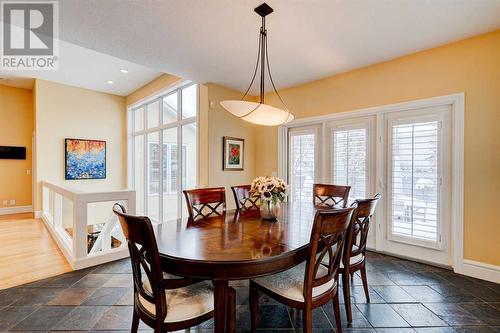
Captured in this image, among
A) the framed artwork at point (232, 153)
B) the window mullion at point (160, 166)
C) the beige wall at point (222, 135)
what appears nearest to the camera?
the beige wall at point (222, 135)

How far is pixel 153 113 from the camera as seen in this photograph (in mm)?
5867

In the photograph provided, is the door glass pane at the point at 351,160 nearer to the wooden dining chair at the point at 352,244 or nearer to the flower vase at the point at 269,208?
the wooden dining chair at the point at 352,244

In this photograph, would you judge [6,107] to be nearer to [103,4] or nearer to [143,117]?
[143,117]

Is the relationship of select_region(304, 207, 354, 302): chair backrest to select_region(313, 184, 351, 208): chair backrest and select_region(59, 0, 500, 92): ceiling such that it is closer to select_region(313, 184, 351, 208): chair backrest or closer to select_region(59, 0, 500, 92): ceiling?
select_region(313, 184, 351, 208): chair backrest

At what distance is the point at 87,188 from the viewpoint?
6.19 meters

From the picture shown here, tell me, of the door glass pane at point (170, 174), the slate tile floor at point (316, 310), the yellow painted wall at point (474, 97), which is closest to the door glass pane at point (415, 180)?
the yellow painted wall at point (474, 97)

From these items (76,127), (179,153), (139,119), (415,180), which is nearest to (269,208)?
(415,180)

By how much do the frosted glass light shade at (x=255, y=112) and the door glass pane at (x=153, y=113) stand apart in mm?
3840

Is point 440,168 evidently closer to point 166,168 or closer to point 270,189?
point 270,189

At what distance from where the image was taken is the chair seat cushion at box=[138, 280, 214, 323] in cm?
128

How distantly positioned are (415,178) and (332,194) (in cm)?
108

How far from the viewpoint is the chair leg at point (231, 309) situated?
1.33m

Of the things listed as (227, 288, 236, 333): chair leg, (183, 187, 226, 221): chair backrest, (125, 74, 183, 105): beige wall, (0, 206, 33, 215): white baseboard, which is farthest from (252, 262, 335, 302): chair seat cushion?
(0, 206, 33, 215): white baseboard

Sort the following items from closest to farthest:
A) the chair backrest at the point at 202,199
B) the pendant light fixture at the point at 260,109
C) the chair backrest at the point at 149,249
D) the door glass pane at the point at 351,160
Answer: the chair backrest at the point at 149,249, the pendant light fixture at the point at 260,109, the chair backrest at the point at 202,199, the door glass pane at the point at 351,160
